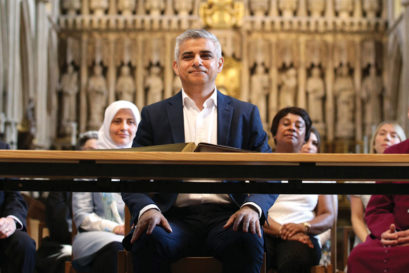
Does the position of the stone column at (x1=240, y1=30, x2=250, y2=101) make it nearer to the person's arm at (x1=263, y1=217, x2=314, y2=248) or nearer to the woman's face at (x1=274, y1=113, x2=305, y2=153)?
the woman's face at (x1=274, y1=113, x2=305, y2=153)

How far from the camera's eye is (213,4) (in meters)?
13.0

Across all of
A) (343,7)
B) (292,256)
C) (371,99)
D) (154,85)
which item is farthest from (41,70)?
(292,256)

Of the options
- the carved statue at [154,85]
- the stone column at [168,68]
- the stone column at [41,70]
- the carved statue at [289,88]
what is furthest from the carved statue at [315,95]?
the stone column at [41,70]

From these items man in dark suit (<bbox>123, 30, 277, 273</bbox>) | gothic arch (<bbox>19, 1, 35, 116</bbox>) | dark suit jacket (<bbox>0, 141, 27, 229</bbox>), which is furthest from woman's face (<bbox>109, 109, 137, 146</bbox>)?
gothic arch (<bbox>19, 1, 35, 116</bbox>)

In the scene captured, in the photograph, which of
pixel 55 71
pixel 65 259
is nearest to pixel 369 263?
pixel 65 259

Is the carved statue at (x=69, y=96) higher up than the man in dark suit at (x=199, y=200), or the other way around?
the carved statue at (x=69, y=96)

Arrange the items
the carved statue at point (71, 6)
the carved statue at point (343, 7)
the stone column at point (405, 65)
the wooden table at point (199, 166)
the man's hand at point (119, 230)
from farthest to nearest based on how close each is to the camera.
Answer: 1. the carved statue at point (71, 6)
2. the carved statue at point (343, 7)
3. the stone column at point (405, 65)
4. the man's hand at point (119, 230)
5. the wooden table at point (199, 166)

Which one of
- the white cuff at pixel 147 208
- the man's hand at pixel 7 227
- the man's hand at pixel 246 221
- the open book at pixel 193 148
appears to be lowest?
the man's hand at pixel 7 227

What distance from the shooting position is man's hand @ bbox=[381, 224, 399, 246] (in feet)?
10.7

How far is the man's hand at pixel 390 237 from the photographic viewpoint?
10.7 ft

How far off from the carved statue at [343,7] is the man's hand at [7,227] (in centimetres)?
1140

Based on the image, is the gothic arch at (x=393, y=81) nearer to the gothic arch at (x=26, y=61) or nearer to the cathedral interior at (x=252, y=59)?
the cathedral interior at (x=252, y=59)

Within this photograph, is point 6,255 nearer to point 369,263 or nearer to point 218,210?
point 218,210

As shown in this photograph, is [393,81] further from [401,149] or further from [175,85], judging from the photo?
[401,149]
